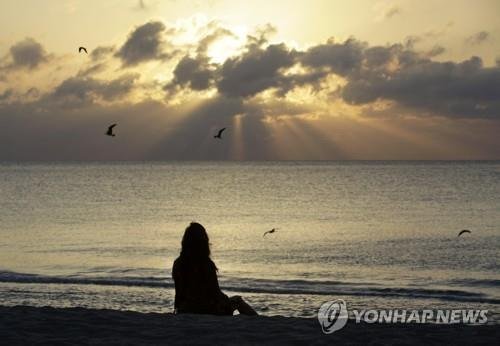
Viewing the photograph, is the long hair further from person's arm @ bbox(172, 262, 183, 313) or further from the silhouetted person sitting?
person's arm @ bbox(172, 262, 183, 313)

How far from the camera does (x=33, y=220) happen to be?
53.5 m

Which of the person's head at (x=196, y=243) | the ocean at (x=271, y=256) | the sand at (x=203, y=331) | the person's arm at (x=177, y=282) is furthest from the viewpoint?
the ocean at (x=271, y=256)

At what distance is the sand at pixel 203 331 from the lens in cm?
871

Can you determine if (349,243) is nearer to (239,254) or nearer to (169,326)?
(239,254)

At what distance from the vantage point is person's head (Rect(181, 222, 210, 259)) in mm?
9820

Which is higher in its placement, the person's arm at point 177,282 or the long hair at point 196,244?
the long hair at point 196,244

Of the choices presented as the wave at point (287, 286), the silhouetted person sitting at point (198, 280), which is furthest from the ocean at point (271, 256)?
the silhouetted person sitting at point (198, 280)

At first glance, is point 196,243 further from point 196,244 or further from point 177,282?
point 177,282

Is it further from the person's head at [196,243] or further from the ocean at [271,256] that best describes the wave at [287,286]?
the person's head at [196,243]

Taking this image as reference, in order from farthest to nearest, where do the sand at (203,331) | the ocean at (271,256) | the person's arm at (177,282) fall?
the ocean at (271,256)
the person's arm at (177,282)
the sand at (203,331)

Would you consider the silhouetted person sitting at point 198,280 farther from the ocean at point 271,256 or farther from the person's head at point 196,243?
the ocean at point 271,256

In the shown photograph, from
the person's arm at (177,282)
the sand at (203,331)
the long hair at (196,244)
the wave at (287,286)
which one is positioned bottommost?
the wave at (287,286)

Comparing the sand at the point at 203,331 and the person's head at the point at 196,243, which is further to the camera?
the person's head at the point at 196,243

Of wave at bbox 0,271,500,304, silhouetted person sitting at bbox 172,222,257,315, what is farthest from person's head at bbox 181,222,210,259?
wave at bbox 0,271,500,304
